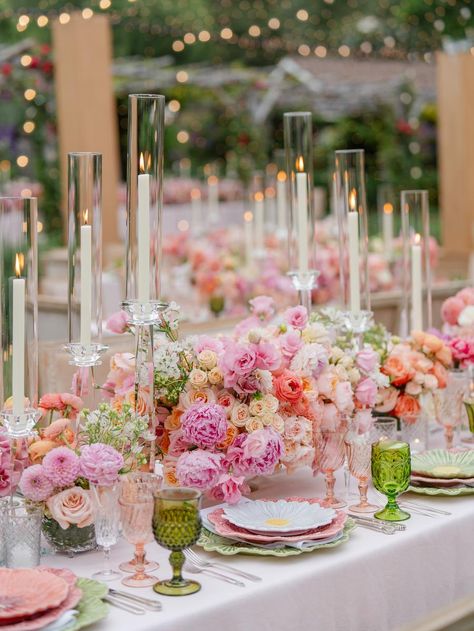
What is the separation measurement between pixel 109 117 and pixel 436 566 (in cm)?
593

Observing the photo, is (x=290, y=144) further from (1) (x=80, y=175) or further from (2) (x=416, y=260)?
(1) (x=80, y=175)

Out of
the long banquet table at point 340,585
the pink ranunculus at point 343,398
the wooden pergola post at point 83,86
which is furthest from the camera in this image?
the wooden pergola post at point 83,86

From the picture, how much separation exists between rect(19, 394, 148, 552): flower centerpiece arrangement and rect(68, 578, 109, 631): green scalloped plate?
0.17 meters

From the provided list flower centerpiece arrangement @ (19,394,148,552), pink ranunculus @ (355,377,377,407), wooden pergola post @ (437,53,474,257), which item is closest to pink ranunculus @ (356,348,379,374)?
pink ranunculus @ (355,377,377,407)

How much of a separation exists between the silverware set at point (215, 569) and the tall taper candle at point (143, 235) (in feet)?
1.66

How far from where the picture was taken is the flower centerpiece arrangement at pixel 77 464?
212cm

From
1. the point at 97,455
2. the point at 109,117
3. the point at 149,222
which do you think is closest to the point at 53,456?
the point at 97,455

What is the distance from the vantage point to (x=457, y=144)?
9.31m

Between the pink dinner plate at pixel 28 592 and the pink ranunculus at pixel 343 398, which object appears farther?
the pink ranunculus at pixel 343 398

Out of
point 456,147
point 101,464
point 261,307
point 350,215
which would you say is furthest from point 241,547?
point 456,147

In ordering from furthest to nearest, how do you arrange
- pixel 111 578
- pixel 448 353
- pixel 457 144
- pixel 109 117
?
pixel 457 144 → pixel 109 117 → pixel 448 353 → pixel 111 578

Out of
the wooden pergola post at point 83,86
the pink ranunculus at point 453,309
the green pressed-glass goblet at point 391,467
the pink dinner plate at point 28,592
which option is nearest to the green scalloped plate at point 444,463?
the green pressed-glass goblet at point 391,467

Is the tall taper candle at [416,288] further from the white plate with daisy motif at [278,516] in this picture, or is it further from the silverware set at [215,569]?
the silverware set at [215,569]

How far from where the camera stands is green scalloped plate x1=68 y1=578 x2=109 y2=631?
185cm
